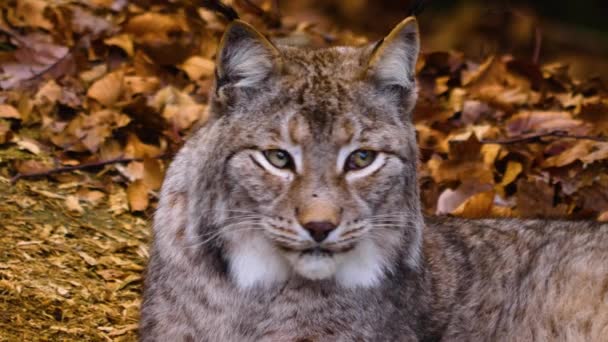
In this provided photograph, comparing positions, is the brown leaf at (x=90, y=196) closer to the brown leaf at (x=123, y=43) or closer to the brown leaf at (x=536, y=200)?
the brown leaf at (x=123, y=43)

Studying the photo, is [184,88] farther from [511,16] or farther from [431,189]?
[511,16]

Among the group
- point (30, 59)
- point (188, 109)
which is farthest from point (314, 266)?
point (30, 59)

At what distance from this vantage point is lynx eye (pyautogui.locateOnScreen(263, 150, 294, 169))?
3550 mm

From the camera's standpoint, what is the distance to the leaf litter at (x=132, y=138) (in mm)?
4582

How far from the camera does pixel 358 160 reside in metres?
3.61

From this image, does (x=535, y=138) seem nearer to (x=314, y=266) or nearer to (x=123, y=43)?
(x=123, y=43)

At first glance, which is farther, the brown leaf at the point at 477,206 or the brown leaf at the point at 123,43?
the brown leaf at the point at 123,43

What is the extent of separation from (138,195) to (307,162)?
6.53 feet

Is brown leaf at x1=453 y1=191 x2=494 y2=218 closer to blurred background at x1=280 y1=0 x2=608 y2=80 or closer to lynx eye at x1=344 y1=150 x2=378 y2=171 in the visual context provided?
lynx eye at x1=344 y1=150 x2=378 y2=171

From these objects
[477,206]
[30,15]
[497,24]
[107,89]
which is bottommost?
[497,24]

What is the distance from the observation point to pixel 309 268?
3533mm

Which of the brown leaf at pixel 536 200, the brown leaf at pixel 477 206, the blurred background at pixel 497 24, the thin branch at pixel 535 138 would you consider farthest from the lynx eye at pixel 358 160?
the blurred background at pixel 497 24

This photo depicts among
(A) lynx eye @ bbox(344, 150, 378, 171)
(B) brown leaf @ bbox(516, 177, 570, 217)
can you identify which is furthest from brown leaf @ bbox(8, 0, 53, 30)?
(A) lynx eye @ bbox(344, 150, 378, 171)

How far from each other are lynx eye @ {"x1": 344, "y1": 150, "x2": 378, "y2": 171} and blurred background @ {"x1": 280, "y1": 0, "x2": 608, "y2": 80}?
385 cm
